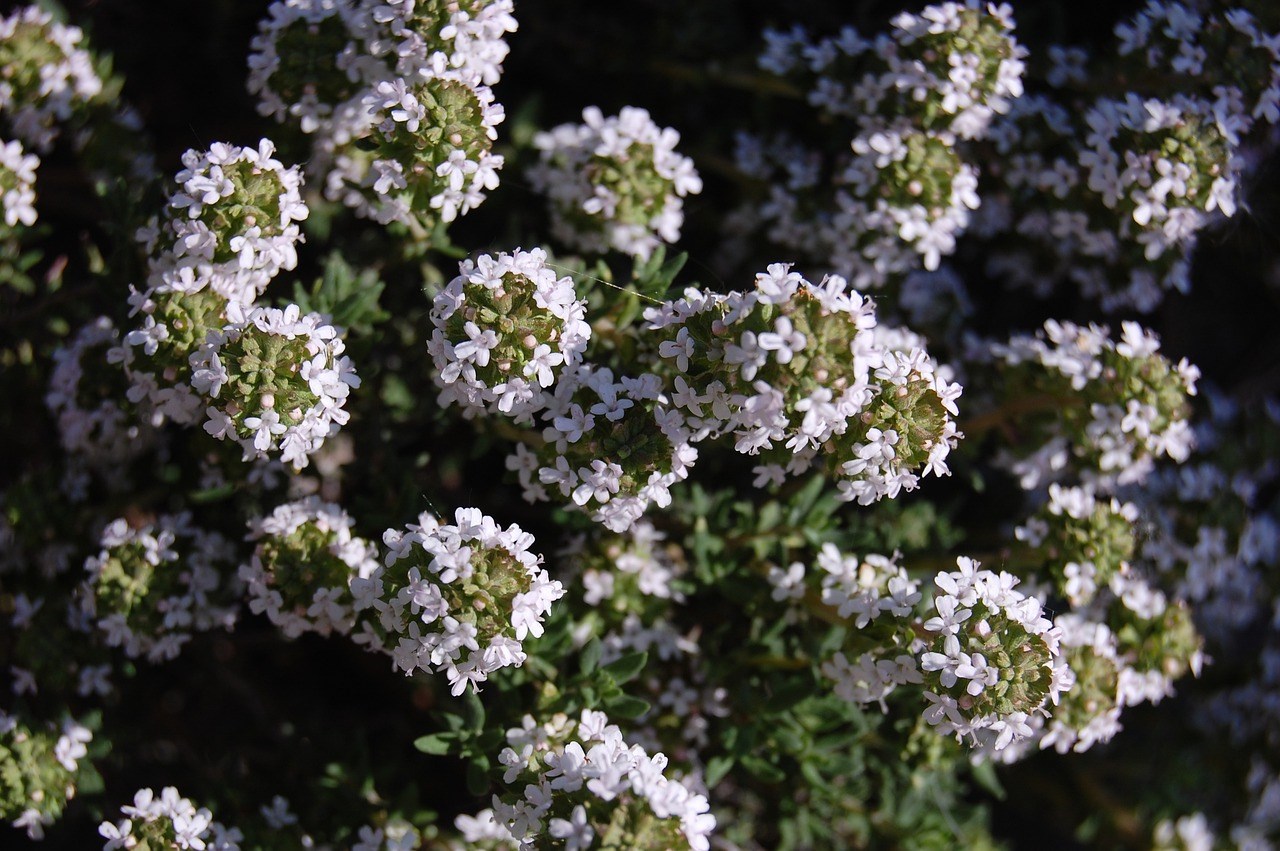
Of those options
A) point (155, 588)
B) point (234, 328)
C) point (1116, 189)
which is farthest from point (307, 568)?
point (1116, 189)

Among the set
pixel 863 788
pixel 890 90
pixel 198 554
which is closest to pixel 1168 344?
pixel 890 90

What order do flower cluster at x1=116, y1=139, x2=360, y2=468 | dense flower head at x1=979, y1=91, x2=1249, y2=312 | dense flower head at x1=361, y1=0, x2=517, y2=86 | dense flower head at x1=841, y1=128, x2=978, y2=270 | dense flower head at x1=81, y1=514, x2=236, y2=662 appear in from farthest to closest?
dense flower head at x1=841, y1=128, x2=978, y2=270 < dense flower head at x1=979, y1=91, x2=1249, y2=312 < dense flower head at x1=81, y1=514, x2=236, y2=662 < dense flower head at x1=361, y1=0, x2=517, y2=86 < flower cluster at x1=116, y1=139, x2=360, y2=468

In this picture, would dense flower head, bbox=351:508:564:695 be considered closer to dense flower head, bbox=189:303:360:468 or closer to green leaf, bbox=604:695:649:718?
dense flower head, bbox=189:303:360:468

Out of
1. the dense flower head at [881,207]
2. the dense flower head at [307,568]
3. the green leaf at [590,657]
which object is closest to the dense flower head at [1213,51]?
the dense flower head at [881,207]

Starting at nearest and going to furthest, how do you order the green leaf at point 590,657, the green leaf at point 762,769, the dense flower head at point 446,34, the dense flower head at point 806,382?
1. the dense flower head at point 806,382
2. the dense flower head at point 446,34
3. the green leaf at point 590,657
4. the green leaf at point 762,769

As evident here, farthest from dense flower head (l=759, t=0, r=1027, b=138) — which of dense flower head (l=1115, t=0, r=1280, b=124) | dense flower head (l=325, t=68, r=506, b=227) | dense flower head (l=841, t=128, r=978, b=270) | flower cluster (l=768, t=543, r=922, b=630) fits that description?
flower cluster (l=768, t=543, r=922, b=630)

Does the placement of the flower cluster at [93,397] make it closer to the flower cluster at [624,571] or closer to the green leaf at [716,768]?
the flower cluster at [624,571]

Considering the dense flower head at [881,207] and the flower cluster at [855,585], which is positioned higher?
the dense flower head at [881,207]
